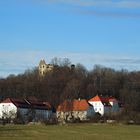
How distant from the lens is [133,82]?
577 ft

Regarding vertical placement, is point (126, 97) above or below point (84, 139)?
above

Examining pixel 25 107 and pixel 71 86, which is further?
pixel 71 86

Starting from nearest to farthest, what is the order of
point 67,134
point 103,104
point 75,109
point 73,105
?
point 67,134 → point 73,105 → point 75,109 → point 103,104

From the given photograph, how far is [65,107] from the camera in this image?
159 meters

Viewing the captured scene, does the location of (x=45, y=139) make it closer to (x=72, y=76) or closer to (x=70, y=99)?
(x=70, y=99)

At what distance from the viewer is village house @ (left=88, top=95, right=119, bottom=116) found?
17038 centimetres

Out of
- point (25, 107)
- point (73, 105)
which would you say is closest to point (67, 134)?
point (25, 107)

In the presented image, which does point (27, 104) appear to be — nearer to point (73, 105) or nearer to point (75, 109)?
point (73, 105)

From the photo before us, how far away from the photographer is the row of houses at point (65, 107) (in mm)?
151762

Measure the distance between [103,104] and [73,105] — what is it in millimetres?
13677

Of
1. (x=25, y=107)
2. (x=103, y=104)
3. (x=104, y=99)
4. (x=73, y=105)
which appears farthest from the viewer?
(x=104, y=99)

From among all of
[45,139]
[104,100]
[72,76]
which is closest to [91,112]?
[104,100]

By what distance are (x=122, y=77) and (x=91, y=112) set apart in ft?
69.9

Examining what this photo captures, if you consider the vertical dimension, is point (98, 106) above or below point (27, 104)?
below
